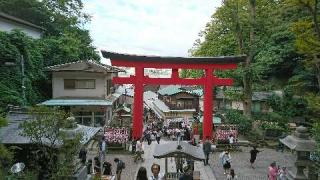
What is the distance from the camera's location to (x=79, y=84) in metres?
38.2

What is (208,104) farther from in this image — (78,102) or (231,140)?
(78,102)

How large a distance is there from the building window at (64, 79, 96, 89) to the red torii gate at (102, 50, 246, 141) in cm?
829

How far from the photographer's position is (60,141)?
1480 centimetres

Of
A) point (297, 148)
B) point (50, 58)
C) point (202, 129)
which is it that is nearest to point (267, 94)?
point (202, 129)

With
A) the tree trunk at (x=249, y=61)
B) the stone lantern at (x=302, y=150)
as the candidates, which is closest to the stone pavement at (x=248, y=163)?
the tree trunk at (x=249, y=61)

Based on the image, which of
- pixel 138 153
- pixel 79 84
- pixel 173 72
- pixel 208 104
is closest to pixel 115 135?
pixel 138 153

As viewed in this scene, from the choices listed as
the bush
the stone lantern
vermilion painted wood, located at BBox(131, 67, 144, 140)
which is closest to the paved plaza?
vermilion painted wood, located at BBox(131, 67, 144, 140)

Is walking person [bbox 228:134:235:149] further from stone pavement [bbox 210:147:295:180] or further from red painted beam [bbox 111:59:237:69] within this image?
red painted beam [bbox 111:59:237:69]

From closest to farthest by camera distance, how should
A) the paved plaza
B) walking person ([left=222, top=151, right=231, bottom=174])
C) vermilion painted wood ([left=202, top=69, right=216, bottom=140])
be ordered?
walking person ([left=222, top=151, right=231, bottom=174]) → the paved plaza → vermilion painted wood ([left=202, top=69, right=216, bottom=140])

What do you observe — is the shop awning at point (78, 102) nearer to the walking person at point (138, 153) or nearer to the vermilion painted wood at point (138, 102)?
the vermilion painted wood at point (138, 102)

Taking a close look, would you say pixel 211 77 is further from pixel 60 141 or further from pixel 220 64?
pixel 60 141

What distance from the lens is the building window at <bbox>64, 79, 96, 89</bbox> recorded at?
38031 mm

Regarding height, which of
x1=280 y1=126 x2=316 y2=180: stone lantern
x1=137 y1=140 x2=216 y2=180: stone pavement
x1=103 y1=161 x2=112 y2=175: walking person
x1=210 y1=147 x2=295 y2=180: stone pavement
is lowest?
x1=210 y1=147 x2=295 y2=180: stone pavement

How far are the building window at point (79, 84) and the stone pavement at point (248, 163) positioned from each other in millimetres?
14177
